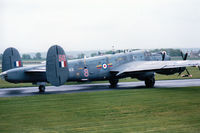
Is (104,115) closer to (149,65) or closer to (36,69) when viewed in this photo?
(36,69)

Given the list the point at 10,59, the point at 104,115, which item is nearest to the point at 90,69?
the point at 10,59

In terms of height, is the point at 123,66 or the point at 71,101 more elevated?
the point at 123,66

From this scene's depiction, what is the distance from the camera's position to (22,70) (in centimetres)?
2531

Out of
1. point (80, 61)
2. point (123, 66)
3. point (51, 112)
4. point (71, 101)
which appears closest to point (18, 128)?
point (51, 112)

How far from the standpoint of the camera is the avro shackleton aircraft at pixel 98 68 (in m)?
25.2

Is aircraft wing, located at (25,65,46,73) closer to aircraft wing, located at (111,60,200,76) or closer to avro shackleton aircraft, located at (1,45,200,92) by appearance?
avro shackleton aircraft, located at (1,45,200,92)

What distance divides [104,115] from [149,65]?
48.7 feet

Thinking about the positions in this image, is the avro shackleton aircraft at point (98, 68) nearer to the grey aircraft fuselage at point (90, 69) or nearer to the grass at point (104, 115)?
the grey aircraft fuselage at point (90, 69)

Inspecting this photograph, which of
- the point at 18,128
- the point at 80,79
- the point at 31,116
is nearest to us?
Answer: the point at 18,128

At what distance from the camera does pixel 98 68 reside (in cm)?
2820

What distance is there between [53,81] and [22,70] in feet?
16.7

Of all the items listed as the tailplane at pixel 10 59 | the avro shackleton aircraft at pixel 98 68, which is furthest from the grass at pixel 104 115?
the tailplane at pixel 10 59

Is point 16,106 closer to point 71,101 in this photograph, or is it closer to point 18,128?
point 71,101

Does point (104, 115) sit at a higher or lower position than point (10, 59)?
lower
